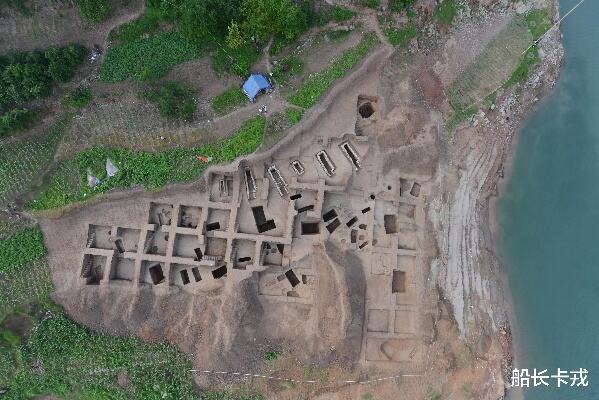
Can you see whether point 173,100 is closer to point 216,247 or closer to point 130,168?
point 130,168

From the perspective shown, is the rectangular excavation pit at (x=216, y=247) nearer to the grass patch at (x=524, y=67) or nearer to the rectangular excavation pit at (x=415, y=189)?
the rectangular excavation pit at (x=415, y=189)

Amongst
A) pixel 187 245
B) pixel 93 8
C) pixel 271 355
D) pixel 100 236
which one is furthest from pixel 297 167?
pixel 93 8

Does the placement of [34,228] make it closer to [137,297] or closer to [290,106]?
[137,297]

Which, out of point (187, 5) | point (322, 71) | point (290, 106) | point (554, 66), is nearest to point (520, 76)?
point (554, 66)

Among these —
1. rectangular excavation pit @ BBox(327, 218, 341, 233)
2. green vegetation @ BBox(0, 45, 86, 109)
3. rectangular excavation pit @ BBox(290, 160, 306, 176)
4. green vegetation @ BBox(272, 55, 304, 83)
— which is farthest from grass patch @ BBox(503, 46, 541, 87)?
green vegetation @ BBox(0, 45, 86, 109)

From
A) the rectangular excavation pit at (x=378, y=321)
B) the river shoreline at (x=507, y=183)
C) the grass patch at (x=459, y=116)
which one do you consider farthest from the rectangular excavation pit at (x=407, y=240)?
the grass patch at (x=459, y=116)

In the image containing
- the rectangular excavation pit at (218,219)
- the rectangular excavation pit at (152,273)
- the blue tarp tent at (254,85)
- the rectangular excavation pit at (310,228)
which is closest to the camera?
the blue tarp tent at (254,85)
